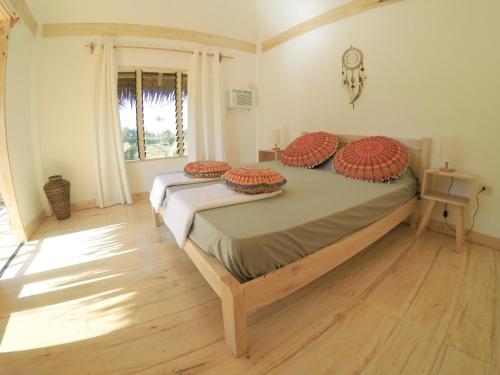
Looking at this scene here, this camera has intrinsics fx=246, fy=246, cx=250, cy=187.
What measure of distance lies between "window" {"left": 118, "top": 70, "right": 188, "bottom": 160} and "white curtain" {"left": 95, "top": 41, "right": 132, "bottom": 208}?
251 millimetres

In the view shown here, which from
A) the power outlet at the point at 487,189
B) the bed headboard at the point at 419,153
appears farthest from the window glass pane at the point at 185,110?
the power outlet at the point at 487,189

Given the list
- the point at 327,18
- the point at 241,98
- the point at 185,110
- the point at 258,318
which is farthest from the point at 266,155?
the point at 258,318

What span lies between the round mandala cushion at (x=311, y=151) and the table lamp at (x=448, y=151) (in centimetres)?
99

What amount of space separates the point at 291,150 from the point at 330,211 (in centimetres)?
164

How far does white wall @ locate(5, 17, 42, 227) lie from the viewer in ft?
7.57

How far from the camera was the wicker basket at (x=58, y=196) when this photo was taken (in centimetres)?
279

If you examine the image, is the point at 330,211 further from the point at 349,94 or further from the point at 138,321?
the point at 349,94

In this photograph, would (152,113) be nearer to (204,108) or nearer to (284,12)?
(204,108)

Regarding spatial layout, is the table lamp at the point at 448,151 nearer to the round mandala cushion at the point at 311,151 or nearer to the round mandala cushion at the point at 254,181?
the round mandala cushion at the point at 311,151

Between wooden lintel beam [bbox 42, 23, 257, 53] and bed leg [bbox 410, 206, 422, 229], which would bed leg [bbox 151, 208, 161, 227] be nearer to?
wooden lintel beam [bbox 42, 23, 257, 53]

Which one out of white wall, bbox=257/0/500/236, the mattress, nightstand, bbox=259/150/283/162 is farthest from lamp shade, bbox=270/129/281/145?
the mattress

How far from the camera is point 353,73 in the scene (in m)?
2.88

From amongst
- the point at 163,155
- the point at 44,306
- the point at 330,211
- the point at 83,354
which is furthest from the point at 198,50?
the point at 83,354

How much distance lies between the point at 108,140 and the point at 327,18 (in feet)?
10.5
